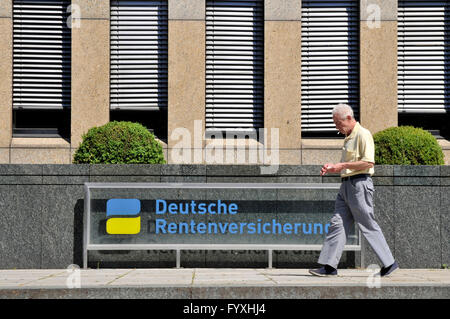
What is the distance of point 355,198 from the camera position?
7133mm

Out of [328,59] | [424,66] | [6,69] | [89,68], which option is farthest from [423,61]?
[6,69]

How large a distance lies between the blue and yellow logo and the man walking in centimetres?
308

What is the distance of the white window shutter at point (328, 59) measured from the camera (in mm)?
13148

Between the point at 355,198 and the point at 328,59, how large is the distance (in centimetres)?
671

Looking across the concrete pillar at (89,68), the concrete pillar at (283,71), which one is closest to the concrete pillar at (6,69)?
the concrete pillar at (89,68)

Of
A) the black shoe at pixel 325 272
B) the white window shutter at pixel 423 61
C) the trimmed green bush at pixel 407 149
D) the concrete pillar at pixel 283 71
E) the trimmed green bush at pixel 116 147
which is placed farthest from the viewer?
the white window shutter at pixel 423 61

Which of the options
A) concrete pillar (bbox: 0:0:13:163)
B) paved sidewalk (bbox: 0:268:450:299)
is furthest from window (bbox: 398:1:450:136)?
concrete pillar (bbox: 0:0:13:163)

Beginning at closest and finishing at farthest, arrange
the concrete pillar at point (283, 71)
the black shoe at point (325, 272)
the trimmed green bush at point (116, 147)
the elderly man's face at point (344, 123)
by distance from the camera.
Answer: the elderly man's face at point (344, 123)
the black shoe at point (325, 272)
the trimmed green bush at point (116, 147)
the concrete pillar at point (283, 71)

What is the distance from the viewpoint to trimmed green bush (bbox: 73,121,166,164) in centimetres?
941

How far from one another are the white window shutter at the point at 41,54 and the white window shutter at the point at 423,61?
7.60 metres

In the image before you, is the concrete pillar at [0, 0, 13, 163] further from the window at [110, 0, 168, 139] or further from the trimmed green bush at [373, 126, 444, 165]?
the trimmed green bush at [373, 126, 444, 165]

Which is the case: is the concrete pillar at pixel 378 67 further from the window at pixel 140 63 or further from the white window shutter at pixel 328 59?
the window at pixel 140 63

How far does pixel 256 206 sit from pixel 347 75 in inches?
213
